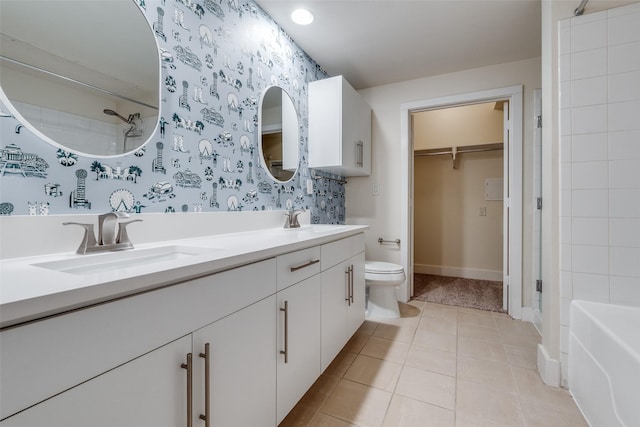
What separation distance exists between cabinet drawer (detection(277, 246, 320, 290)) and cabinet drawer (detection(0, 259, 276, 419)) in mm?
302

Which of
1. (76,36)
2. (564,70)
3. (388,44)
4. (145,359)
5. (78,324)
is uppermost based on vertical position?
(388,44)

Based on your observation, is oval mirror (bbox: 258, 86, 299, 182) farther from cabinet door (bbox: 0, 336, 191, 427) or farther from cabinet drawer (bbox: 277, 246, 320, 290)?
cabinet door (bbox: 0, 336, 191, 427)

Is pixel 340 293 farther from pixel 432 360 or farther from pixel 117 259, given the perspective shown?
pixel 117 259

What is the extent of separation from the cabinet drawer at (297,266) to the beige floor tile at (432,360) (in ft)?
3.17

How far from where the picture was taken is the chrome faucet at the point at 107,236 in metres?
0.92

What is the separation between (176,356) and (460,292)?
3.20m

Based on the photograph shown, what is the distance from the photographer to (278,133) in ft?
6.53

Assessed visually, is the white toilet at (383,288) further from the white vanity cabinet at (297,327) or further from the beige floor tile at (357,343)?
the white vanity cabinet at (297,327)

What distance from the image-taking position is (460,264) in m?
3.84

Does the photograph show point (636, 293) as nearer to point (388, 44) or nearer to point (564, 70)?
point (564, 70)

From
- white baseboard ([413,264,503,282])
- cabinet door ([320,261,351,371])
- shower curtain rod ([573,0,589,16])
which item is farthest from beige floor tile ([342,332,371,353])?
shower curtain rod ([573,0,589,16])

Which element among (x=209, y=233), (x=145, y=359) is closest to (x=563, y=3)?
(x=209, y=233)

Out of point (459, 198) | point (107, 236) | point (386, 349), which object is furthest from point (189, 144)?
point (459, 198)

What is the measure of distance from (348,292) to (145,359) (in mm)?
1308
